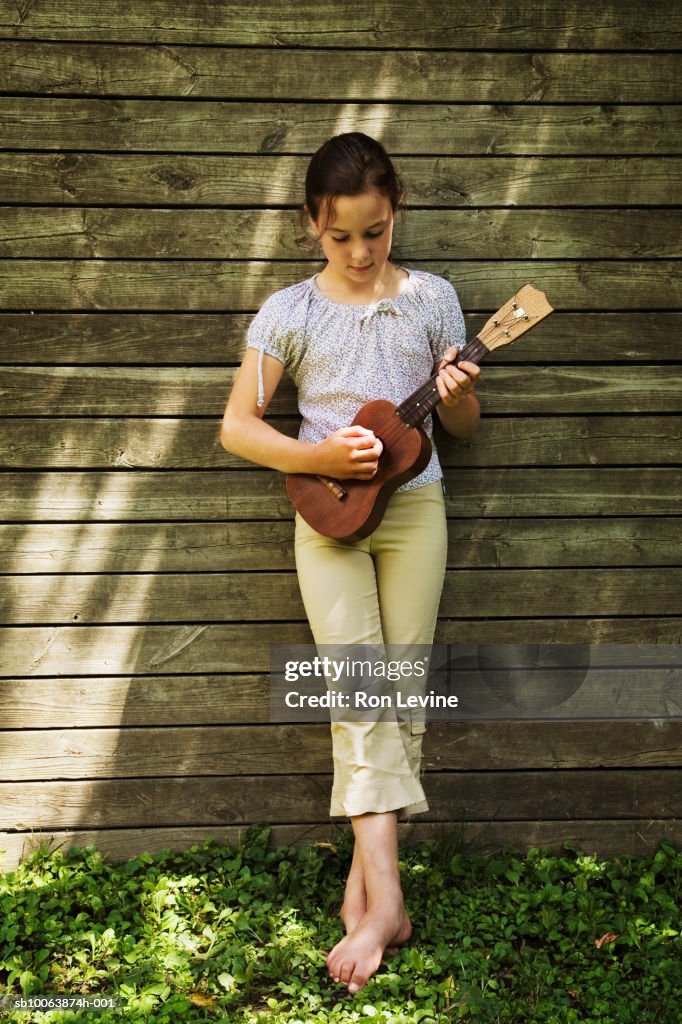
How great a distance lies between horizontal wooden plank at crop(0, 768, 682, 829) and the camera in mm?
2875

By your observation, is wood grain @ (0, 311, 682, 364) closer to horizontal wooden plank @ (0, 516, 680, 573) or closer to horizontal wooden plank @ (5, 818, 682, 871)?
horizontal wooden plank @ (0, 516, 680, 573)

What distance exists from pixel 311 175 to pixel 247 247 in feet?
1.28

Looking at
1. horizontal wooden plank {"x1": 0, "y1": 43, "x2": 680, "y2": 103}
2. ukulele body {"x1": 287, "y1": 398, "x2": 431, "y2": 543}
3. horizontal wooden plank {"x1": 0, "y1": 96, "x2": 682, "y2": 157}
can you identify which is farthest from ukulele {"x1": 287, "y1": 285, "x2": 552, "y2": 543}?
horizontal wooden plank {"x1": 0, "y1": 43, "x2": 680, "y2": 103}

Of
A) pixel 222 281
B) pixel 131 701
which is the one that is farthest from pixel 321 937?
pixel 222 281

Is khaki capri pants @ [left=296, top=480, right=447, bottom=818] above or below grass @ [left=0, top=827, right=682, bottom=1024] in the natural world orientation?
above

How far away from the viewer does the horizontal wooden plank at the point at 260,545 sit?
2818 millimetres

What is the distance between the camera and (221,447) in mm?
2816

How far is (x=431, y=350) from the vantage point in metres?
2.64

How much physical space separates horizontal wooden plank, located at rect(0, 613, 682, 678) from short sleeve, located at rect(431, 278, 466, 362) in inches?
33.4

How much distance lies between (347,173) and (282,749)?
171 centimetres

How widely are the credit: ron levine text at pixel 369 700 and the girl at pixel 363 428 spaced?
6 centimetres

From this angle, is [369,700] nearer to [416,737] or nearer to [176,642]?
[416,737]

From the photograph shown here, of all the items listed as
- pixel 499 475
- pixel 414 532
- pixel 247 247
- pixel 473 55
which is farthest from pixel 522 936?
pixel 473 55

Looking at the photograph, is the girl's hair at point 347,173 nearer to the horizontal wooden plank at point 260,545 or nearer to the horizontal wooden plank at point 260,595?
the horizontal wooden plank at point 260,545
